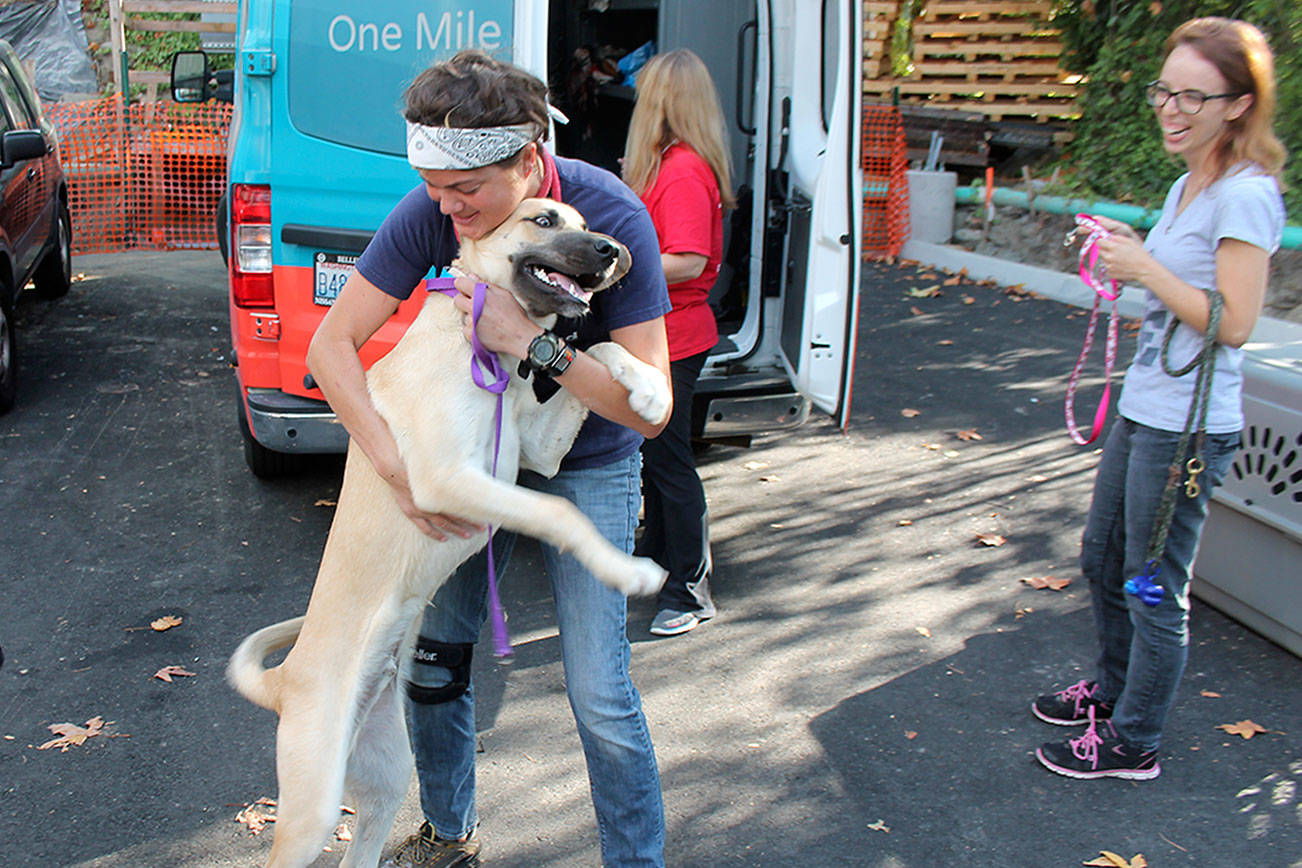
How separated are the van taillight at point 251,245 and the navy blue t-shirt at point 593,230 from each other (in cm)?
201

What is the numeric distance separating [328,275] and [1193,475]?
3108 mm

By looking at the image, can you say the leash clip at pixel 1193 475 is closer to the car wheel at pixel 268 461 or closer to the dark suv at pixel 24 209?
the car wheel at pixel 268 461

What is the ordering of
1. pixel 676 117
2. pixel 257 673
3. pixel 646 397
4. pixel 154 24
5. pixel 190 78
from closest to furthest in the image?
pixel 646 397, pixel 257 673, pixel 676 117, pixel 190 78, pixel 154 24

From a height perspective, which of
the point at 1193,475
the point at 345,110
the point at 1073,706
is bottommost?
the point at 1073,706

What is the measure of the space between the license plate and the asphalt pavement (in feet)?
3.85

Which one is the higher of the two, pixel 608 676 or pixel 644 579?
pixel 644 579

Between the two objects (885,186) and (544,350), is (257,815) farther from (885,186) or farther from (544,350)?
(885,186)

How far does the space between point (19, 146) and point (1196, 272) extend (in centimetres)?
630

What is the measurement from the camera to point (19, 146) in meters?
6.11

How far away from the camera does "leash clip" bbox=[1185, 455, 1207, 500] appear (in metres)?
2.79

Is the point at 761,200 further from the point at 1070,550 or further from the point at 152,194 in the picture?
the point at 152,194

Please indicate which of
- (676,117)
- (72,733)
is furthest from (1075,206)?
(72,733)

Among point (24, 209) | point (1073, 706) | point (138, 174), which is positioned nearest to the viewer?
point (1073, 706)

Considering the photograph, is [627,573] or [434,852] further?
[434,852]
